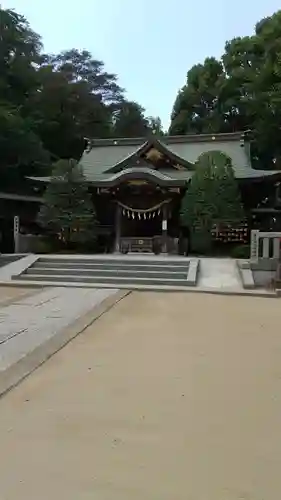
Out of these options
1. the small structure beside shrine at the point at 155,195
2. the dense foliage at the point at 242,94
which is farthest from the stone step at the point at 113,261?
the dense foliage at the point at 242,94

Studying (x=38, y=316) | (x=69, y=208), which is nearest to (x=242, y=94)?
(x=69, y=208)

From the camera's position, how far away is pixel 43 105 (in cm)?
2422

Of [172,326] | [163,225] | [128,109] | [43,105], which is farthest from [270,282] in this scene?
[128,109]

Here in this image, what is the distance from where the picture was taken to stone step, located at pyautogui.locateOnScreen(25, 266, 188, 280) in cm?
1132

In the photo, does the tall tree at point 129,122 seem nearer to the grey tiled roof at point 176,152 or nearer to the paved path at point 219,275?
the grey tiled roof at point 176,152

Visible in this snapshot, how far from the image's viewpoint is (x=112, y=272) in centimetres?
1159

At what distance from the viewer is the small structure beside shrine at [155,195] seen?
15.9 meters

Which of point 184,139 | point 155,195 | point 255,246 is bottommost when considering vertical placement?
point 255,246

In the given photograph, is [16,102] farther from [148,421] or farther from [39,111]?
[148,421]

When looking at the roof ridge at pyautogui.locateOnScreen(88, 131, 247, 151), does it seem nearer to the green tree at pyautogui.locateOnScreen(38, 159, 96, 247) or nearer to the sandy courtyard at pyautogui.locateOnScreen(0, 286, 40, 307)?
the green tree at pyautogui.locateOnScreen(38, 159, 96, 247)

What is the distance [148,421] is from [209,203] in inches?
485

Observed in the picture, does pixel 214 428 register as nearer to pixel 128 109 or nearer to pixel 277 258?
pixel 277 258

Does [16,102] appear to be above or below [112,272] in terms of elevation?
above

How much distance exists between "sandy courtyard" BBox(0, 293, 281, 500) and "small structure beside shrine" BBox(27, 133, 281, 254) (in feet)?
35.7
